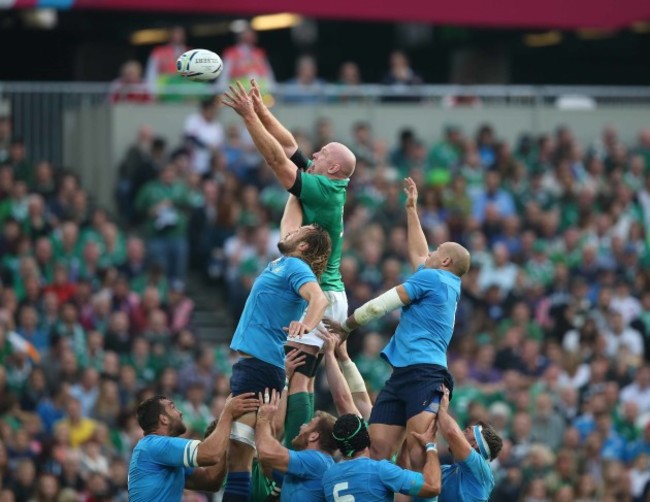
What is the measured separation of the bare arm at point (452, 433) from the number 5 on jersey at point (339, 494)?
89 centimetres

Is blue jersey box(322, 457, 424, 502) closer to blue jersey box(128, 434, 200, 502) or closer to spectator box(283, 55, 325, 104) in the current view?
blue jersey box(128, 434, 200, 502)

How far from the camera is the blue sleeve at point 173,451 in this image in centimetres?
1333

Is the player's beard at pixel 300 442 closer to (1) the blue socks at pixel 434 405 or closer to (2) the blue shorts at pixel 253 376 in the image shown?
(2) the blue shorts at pixel 253 376

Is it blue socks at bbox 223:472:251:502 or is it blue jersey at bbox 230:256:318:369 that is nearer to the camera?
blue jersey at bbox 230:256:318:369

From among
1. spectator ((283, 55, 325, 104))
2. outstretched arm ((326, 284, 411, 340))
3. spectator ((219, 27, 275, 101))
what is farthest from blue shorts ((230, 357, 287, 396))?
spectator ((283, 55, 325, 104))

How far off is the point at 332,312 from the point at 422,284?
0.97 metres

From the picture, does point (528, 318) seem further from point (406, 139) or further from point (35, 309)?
point (35, 309)

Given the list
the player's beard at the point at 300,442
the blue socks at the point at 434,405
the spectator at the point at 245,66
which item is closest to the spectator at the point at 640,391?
the spectator at the point at 245,66

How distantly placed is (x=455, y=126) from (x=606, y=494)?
7579 millimetres

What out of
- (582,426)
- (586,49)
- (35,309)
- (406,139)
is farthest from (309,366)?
(586,49)

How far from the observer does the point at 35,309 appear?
2069cm

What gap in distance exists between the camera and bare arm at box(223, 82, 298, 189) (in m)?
13.7

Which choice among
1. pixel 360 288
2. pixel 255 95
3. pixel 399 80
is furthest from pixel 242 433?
pixel 399 80

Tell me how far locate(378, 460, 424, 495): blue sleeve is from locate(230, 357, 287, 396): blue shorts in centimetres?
109
